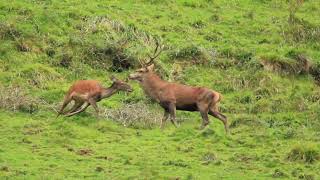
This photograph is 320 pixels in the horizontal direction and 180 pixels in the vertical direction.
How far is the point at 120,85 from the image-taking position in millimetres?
20484

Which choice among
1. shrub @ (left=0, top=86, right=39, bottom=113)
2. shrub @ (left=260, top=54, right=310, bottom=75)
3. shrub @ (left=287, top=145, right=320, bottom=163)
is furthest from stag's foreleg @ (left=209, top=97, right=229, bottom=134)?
shrub @ (left=260, top=54, right=310, bottom=75)

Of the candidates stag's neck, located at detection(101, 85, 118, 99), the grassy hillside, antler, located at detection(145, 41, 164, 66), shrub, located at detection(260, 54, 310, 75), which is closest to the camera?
the grassy hillside

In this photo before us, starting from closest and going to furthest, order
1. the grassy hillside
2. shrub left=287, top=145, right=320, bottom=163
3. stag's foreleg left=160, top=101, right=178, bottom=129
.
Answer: the grassy hillside, shrub left=287, top=145, right=320, bottom=163, stag's foreleg left=160, top=101, right=178, bottom=129

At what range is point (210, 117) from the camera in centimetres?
2111

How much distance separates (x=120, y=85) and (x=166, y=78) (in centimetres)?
292

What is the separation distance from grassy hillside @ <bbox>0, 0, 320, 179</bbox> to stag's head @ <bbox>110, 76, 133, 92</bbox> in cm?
47

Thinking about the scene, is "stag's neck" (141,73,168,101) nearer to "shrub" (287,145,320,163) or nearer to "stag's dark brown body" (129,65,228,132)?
"stag's dark brown body" (129,65,228,132)

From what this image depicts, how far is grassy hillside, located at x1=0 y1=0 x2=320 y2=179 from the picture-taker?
616 inches

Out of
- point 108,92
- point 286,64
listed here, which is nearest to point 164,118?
point 108,92

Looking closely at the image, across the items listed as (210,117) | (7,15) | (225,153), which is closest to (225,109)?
(210,117)

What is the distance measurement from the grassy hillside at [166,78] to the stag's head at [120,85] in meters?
0.47

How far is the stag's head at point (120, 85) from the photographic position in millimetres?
20359

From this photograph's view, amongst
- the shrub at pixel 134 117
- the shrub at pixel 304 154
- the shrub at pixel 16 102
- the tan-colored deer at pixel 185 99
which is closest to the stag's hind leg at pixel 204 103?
the tan-colored deer at pixel 185 99

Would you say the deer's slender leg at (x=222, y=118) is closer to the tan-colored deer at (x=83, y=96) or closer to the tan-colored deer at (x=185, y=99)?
the tan-colored deer at (x=185, y=99)
